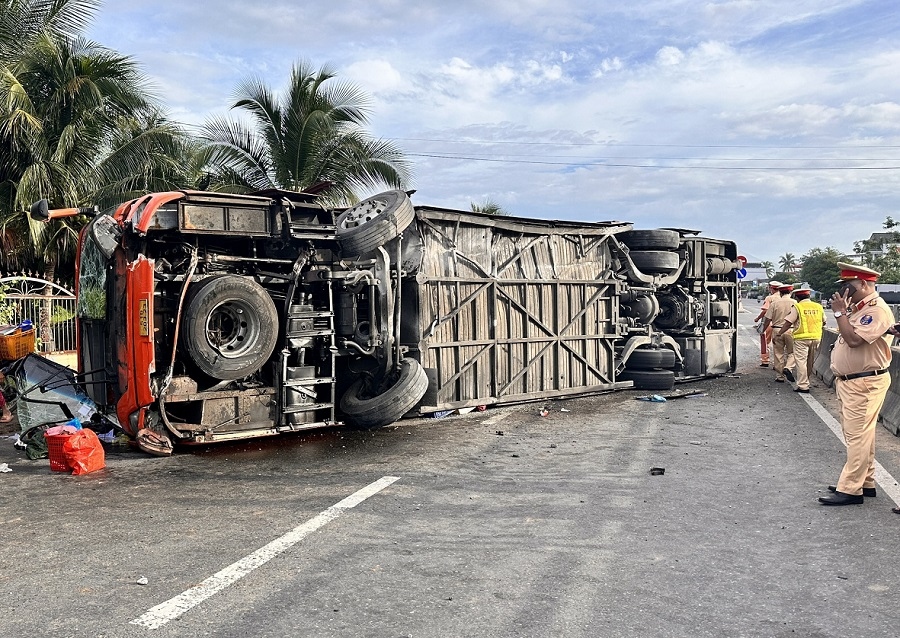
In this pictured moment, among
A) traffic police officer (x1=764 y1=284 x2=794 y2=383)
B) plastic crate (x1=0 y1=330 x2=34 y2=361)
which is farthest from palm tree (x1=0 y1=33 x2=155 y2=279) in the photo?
traffic police officer (x1=764 y1=284 x2=794 y2=383)

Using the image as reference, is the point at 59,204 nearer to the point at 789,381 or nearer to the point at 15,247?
the point at 15,247

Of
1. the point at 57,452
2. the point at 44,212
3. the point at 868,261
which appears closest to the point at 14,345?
the point at 44,212

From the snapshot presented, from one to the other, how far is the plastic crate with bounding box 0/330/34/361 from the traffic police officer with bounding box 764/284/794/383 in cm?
1188

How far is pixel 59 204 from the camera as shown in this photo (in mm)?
16109

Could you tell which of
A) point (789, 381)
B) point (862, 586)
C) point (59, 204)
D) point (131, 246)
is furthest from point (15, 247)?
point (862, 586)

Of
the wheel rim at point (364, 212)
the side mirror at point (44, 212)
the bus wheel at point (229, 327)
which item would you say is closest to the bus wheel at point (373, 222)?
the wheel rim at point (364, 212)

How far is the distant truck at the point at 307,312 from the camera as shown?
716cm

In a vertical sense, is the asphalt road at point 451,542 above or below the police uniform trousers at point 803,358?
below

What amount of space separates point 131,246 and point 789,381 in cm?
1133

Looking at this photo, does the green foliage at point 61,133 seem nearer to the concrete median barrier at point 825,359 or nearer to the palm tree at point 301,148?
the palm tree at point 301,148

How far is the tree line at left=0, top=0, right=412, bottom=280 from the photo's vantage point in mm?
15336

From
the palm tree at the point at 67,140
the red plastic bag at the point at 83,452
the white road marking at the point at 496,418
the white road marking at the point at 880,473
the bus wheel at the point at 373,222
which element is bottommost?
the white road marking at the point at 880,473

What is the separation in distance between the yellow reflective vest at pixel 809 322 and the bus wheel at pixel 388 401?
720cm

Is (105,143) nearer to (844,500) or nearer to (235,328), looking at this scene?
(235,328)
